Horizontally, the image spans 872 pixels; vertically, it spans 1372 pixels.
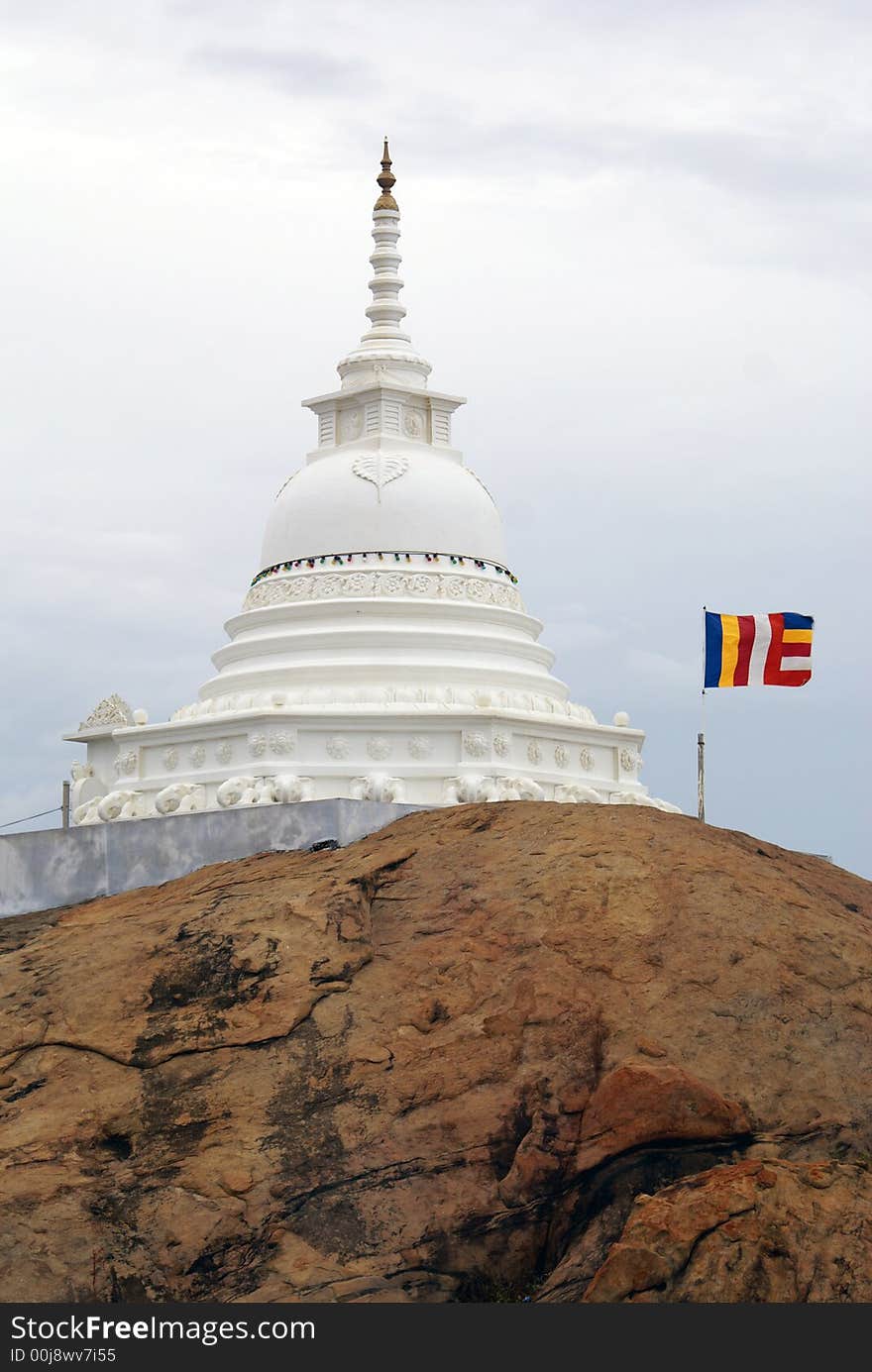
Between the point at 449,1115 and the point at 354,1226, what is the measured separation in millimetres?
1480

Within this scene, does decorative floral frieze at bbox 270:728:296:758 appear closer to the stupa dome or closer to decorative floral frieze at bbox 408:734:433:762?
decorative floral frieze at bbox 408:734:433:762

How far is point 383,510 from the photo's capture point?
40344 mm

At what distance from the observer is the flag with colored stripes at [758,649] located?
108 ft

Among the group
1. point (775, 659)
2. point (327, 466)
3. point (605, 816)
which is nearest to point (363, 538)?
point (327, 466)

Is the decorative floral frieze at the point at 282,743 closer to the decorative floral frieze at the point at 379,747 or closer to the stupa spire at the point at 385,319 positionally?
the decorative floral frieze at the point at 379,747

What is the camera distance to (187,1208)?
63.0ft

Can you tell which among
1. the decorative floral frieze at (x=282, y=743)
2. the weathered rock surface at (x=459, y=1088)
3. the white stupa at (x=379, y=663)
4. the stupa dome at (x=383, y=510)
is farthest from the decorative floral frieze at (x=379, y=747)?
the weathered rock surface at (x=459, y=1088)

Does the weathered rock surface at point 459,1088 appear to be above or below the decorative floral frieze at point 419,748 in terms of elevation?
below

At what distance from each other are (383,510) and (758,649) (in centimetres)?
983

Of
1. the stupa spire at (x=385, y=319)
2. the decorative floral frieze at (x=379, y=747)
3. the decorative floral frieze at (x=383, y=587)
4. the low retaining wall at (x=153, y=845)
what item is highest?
the stupa spire at (x=385, y=319)

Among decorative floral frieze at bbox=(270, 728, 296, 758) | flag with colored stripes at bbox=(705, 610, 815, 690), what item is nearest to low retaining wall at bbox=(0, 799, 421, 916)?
flag with colored stripes at bbox=(705, 610, 815, 690)

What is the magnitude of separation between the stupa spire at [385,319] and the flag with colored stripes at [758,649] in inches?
449

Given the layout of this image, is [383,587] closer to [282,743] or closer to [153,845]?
[282,743]

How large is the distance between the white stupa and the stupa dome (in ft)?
0.13
